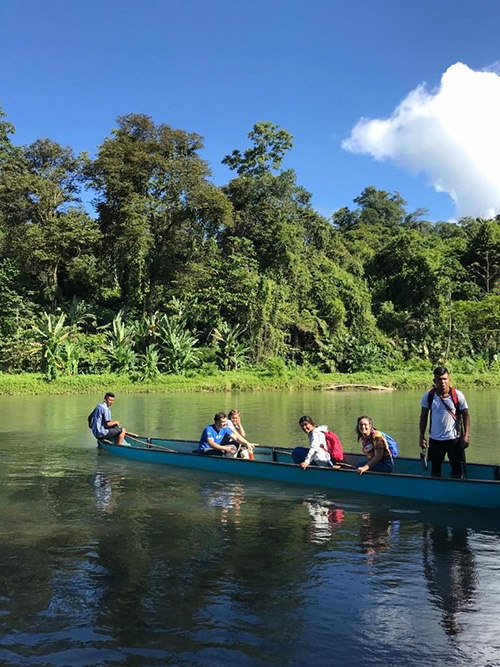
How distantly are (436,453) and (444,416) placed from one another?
0.61 metres

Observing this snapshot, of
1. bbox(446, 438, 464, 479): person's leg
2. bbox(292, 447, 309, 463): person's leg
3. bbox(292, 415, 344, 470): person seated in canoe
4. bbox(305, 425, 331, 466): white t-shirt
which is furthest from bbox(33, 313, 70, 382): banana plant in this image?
bbox(446, 438, 464, 479): person's leg

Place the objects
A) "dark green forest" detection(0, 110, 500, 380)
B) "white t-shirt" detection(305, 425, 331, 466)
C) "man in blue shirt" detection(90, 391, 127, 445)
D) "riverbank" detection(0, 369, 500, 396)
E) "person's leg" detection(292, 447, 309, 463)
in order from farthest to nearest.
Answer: "dark green forest" detection(0, 110, 500, 380)
"riverbank" detection(0, 369, 500, 396)
"man in blue shirt" detection(90, 391, 127, 445)
"person's leg" detection(292, 447, 309, 463)
"white t-shirt" detection(305, 425, 331, 466)

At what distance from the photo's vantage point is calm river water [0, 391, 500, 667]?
427 centimetres

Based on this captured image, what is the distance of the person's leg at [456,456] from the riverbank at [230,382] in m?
19.2

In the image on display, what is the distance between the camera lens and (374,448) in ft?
27.2

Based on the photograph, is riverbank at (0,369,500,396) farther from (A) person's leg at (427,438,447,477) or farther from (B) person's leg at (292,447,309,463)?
(A) person's leg at (427,438,447,477)

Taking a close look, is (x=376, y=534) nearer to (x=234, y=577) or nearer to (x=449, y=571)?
(x=449, y=571)

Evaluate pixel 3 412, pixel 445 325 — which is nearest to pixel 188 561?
pixel 3 412

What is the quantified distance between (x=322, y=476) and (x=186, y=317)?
24.5 metres

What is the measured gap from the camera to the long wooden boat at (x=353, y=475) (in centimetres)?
748

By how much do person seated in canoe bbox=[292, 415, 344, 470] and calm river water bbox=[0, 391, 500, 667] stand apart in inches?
18.1

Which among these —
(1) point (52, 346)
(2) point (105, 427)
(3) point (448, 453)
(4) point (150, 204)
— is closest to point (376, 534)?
(3) point (448, 453)

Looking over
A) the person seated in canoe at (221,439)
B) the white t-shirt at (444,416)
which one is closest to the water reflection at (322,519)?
the white t-shirt at (444,416)

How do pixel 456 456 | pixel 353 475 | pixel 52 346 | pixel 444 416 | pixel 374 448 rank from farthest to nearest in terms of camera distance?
pixel 52 346 < pixel 353 475 < pixel 374 448 < pixel 456 456 < pixel 444 416
